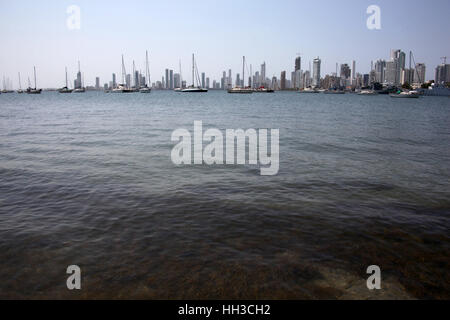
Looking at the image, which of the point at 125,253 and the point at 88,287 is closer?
the point at 88,287

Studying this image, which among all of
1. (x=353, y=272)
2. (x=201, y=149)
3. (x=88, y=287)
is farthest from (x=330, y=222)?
Result: (x=201, y=149)

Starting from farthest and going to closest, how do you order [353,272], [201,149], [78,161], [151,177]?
[201,149]
[78,161]
[151,177]
[353,272]

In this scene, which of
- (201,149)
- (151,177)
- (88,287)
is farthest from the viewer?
(201,149)

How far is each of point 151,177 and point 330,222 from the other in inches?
315

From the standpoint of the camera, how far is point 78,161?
1772cm

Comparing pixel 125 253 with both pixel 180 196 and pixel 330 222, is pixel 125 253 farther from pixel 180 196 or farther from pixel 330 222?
pixel 330 222

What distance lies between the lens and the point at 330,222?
9.62 metres

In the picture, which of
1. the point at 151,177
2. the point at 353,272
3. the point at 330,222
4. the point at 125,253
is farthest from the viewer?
the point at 151,177

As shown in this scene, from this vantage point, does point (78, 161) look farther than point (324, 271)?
Yes
